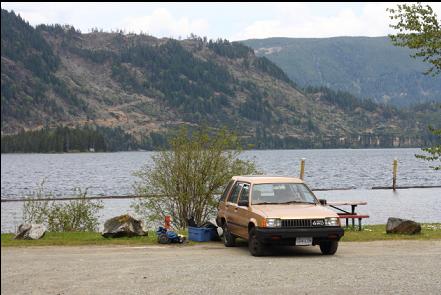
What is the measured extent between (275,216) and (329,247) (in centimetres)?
194

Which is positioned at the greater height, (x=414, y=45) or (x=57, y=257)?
(x=414, y=45)

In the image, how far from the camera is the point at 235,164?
28.2m

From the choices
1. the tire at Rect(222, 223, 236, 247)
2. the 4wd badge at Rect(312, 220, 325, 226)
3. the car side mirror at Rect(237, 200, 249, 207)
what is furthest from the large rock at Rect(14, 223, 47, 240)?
the 4wd badge at Rect(312, 220, 325, 226)

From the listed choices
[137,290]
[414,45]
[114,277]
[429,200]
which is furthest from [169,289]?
[429,200]

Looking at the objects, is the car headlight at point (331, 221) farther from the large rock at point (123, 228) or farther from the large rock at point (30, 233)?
the large rock at point (30, 233)

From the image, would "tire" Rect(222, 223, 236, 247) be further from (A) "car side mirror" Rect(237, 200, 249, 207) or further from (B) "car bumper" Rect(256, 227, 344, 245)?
(B) "car bumper" Rect(256, 227, 344, 245)

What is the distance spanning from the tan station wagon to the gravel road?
0.47m

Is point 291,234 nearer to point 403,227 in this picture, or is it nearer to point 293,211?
point 293,211

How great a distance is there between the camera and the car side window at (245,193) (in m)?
19.3

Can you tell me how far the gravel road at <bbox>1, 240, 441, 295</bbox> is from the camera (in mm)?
13039

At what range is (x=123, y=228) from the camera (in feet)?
74.5

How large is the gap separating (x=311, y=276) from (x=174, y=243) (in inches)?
301

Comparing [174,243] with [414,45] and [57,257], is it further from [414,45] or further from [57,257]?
[414,45]

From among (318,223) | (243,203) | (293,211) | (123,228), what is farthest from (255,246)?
(123,228)
